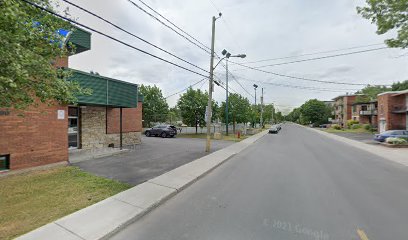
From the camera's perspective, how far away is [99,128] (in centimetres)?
1382

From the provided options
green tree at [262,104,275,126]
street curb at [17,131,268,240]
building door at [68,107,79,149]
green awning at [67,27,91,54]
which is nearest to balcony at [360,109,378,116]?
green tree at [262,104,275,126]

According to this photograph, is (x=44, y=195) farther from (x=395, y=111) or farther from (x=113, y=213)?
(x=395, y=111)

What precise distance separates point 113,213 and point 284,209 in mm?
4057

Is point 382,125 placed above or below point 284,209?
above

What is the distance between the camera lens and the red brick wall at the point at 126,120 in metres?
14.8

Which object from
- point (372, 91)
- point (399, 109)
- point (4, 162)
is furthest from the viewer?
point (372, 91)

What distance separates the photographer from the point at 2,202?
16.3 ft

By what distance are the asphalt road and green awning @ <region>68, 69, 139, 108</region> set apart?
747 centimetres

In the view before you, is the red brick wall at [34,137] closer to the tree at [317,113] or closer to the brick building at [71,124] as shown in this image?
the brick building at [71,124]

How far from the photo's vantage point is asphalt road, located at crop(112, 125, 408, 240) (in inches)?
153

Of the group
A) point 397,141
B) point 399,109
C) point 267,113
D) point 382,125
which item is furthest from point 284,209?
point 267,113

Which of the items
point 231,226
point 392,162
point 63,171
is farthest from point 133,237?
point 392,162

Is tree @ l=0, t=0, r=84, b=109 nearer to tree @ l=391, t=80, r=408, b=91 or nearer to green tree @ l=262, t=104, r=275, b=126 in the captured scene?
tree @ l=391, t=80, r=408, b=91

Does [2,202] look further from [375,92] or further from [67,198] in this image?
[375,92]
